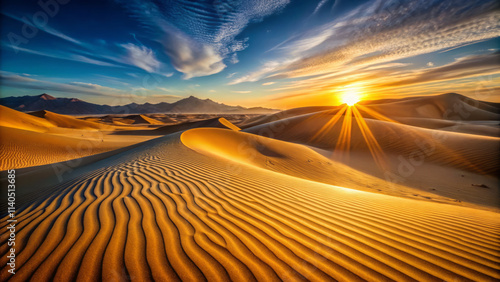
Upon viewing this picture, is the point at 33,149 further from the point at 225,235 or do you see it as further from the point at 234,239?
the point at 234,239

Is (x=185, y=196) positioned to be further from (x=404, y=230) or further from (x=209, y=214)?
(x=404, y=230)

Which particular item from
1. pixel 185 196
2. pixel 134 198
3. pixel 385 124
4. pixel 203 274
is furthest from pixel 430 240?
pixel 385 124

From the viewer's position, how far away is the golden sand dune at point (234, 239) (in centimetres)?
153

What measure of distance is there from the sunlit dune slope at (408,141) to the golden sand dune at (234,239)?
9339 mm

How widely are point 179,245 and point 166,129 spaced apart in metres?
35.6

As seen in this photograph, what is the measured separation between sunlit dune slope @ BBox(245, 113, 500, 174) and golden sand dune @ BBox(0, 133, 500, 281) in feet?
30.6

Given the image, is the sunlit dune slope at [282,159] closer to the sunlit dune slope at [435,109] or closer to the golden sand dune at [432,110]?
the golden sand dune at [432,110]

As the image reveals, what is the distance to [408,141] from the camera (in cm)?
1207

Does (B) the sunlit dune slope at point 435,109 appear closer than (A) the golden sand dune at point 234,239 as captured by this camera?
No

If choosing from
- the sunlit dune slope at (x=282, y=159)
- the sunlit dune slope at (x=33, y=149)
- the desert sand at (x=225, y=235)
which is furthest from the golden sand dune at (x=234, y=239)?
the sunlit dune slope at (x=33, y=149)

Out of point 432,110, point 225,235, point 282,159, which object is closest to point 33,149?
point 282,159

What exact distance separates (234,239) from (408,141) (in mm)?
14968

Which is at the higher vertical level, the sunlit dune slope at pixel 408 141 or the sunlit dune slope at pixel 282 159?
the sunlit dune slope at pixel 408 141

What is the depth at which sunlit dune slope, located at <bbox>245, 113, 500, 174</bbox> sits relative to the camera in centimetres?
921
